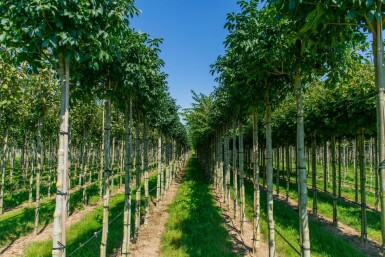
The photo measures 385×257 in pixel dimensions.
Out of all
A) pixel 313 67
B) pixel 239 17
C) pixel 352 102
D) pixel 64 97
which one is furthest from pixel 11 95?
pixel 352 102

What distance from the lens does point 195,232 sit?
9500 mm

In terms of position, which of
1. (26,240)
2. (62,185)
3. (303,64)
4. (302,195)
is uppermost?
(303,64)

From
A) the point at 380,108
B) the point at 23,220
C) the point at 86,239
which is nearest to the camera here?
the point at 380,108

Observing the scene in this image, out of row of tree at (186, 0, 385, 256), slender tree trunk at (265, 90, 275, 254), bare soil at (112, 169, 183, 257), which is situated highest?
row of tree at (186, 0, 385, 256)

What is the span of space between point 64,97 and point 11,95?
16.1 feet

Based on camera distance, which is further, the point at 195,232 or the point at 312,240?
the point at 195,232

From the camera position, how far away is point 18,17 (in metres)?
3.55

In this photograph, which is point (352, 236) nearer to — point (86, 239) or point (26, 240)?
point (86, 239)

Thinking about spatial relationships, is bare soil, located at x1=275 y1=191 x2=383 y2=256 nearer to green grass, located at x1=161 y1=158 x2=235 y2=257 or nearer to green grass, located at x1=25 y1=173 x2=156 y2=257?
green grass, located at x1=161 y1=158 x2=235 y2=257

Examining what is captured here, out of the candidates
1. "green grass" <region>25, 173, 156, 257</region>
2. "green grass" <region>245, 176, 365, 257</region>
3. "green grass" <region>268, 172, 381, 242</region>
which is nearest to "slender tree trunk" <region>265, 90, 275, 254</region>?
"green grass" <region>245, 176, 365, 257</region>

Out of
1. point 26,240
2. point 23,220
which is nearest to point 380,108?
point 26,240

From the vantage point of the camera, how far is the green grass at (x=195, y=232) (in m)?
8.02

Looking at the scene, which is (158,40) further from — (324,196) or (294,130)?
(324,196)

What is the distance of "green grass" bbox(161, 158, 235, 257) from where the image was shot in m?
8.02
